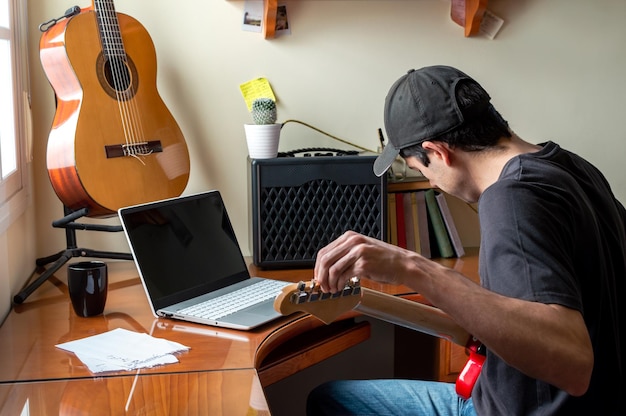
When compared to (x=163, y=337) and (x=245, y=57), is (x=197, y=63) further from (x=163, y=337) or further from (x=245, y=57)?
(x=163, y=337)

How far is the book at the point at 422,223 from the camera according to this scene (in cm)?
232

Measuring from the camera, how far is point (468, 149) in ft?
4.67

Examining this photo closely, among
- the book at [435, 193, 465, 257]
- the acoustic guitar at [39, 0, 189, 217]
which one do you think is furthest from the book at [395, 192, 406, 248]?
the acoustic guitar at [39, 0, 189, 217]

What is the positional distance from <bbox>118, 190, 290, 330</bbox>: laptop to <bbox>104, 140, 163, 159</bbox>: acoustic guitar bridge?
21cm

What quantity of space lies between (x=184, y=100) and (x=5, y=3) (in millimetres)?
546

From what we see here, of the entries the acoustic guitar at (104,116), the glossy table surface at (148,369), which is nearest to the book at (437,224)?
the glossy table surface at (148,369)

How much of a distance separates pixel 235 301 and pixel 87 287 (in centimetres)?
33

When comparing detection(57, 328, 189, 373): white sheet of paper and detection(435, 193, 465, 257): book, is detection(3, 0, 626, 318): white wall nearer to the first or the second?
detection(435, 193, 465, 257): book

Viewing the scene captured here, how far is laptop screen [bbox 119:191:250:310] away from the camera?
1.82 meters

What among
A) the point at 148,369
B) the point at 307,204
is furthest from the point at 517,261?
the point at 307,204

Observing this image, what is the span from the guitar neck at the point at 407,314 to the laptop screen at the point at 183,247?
560mm

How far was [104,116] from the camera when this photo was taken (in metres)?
2.03

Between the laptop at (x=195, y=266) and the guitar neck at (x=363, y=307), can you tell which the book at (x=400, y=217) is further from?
the guitar neck at (x=363, y=307)

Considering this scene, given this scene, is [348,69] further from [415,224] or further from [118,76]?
[118,76]
